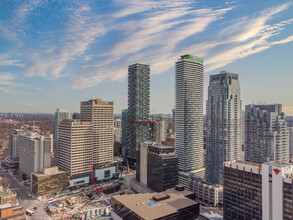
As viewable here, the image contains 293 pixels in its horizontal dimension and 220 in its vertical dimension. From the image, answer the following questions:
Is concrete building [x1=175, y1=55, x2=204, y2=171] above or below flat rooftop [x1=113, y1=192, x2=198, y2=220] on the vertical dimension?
above

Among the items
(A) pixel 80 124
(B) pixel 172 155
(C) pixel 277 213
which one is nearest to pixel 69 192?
(A) pixel 80 124

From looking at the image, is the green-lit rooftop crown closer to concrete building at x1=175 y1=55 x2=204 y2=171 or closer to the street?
→ concrete building at x1=175 y1=55 x2=204 y2=171

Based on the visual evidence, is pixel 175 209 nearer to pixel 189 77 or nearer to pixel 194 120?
pixel 194 120

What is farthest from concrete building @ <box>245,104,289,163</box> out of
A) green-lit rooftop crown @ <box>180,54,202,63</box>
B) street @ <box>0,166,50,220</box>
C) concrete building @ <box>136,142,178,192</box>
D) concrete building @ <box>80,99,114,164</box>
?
street @ <box>0,166,50,220</box>

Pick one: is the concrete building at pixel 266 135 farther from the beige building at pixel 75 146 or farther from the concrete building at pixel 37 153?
the concrete building at pixel 37 153

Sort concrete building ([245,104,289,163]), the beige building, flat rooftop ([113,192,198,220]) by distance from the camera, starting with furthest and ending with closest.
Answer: the beige building < concrete building ([245,104,289,163]) < flat rooftop ([113,192,198,220])

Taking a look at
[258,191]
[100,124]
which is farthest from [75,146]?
[258,191]

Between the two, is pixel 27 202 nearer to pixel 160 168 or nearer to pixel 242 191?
pixel 160 168
